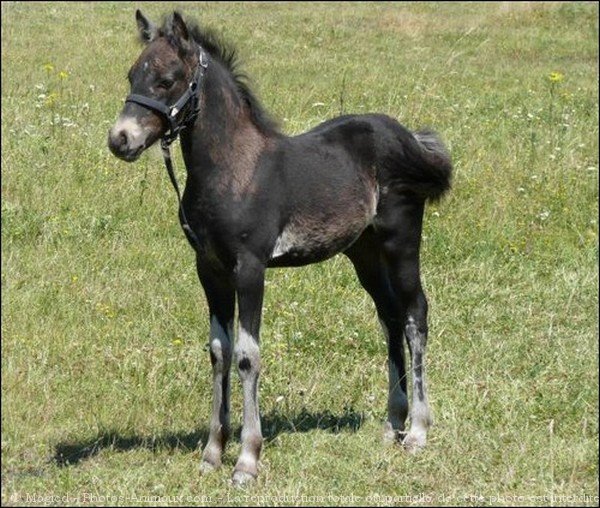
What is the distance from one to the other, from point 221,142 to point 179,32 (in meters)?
0.67

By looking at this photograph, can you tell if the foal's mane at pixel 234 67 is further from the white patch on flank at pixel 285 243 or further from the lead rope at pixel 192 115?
the white patch on flank at pixel 285 243

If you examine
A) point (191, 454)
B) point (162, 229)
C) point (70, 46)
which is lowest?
point (191, 454)

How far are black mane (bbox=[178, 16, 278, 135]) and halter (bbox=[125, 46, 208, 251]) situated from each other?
0.24 meters

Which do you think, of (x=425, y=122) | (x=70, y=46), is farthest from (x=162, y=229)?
(x=70, y=46)

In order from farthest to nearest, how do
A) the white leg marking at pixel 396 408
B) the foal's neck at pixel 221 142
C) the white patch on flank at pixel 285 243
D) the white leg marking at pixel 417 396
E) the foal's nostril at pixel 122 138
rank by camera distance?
the white leg marking at pixel 396 408 < the white leg marking at pixel 417 396 < the white patch on flank at pixel 285 243 < the foal's neck at pixel 221 142 < the foal's nostril at pixel 122 138

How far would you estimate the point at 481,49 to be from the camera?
2445cm

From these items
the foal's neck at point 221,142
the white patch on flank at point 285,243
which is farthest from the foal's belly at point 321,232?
the foal's neck at point 221,142

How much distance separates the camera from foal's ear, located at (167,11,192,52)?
251 inches

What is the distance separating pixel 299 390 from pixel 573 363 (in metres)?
2.06

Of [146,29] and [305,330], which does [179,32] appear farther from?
[305,330]

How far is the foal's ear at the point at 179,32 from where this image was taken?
6.38 m

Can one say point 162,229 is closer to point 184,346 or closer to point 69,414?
point 184,346

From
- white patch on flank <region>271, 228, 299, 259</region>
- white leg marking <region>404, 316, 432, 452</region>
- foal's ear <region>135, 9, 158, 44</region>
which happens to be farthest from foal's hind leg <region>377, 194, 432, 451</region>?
foal's ear <region>135, 9, 158, 44</region>

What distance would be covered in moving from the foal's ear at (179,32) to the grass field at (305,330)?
1.52m
